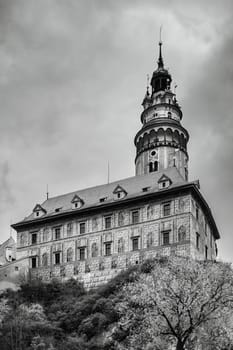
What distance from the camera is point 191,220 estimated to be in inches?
2215

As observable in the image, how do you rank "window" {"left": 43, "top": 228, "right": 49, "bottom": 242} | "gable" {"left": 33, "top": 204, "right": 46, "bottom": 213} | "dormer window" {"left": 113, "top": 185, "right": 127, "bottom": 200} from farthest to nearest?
"gable" {"left": 33, "top": 204, "right": 46, "bottom": 213} < "window" {"left": 43, "top": 228, "right": 49, "bottom": 242} < "dormer window" {"left": 113, "top": 185, "right": 127, "bottom": 200}

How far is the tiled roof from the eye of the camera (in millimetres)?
60688

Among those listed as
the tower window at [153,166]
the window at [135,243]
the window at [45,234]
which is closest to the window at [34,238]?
the window at [45,234]

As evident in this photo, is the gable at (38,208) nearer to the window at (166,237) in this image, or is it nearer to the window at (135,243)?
the window at (135,243)

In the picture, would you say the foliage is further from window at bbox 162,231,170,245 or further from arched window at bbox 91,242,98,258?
arched window at bbox 91,242,98,258

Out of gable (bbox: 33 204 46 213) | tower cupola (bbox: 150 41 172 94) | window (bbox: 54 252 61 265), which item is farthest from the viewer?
tower cupola (bbox: 150 41 172 94)

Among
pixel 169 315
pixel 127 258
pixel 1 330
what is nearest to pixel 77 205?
pixel 127 258

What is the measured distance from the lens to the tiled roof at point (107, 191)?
60.7m

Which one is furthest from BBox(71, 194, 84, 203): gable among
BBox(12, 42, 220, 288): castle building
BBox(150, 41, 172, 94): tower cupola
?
BBox(150, 41, 172, 94): tower cupola

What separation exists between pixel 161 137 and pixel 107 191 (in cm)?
1492

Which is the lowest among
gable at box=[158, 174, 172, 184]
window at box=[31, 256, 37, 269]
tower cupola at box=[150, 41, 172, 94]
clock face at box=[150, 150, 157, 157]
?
window at box=[31, 256, 37, 269]

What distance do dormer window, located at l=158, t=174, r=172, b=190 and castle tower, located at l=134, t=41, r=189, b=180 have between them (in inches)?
461

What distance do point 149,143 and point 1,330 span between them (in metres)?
37.9

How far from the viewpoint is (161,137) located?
7569 centimetres
